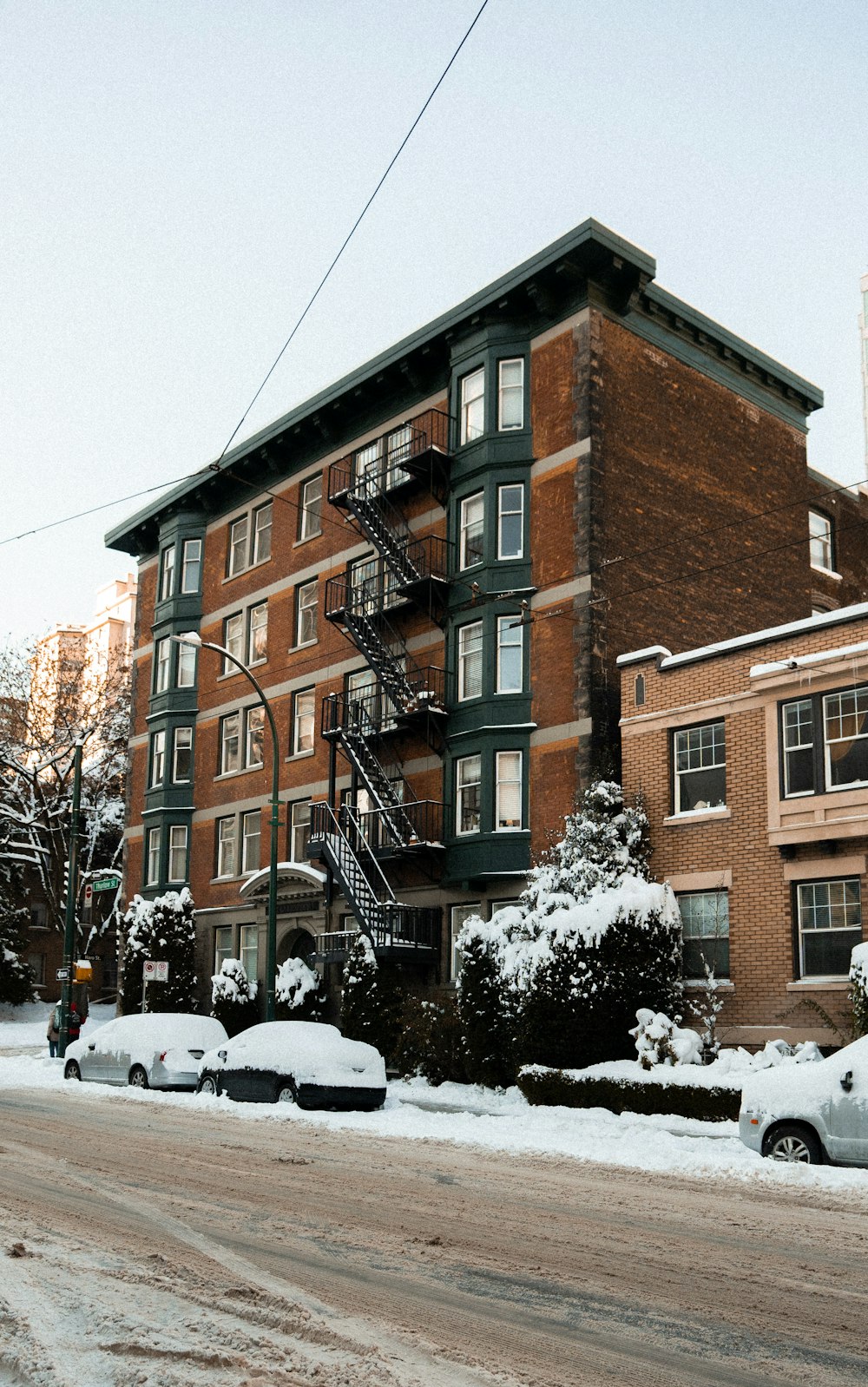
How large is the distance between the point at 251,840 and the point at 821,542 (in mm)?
16890

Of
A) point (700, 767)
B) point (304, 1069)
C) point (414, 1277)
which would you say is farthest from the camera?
point (700, 767)

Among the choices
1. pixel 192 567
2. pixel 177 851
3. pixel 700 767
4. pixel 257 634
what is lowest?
pixel 177 851

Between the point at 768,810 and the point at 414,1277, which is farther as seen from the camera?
the point at 768,810

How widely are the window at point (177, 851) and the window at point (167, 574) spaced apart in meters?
7.01

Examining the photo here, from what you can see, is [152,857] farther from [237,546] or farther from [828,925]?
[828,925]

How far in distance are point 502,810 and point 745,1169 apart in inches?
588

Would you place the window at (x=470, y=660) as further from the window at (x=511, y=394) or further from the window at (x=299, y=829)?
the window at (x=299, y=829)

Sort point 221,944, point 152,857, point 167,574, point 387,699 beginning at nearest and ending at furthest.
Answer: point 387,699 → point 221,944 → point 152,857 → point 167,574

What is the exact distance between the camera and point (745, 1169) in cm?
1347

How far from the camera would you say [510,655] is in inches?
1131

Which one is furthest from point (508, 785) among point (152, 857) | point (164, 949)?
point (152, 857)

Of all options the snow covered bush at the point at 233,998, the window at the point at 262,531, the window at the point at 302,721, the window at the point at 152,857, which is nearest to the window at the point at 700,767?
the window at the point at 302,721

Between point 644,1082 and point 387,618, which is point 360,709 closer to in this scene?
point 387,618

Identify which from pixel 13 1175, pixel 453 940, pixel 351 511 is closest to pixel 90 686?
pixel 351 511
